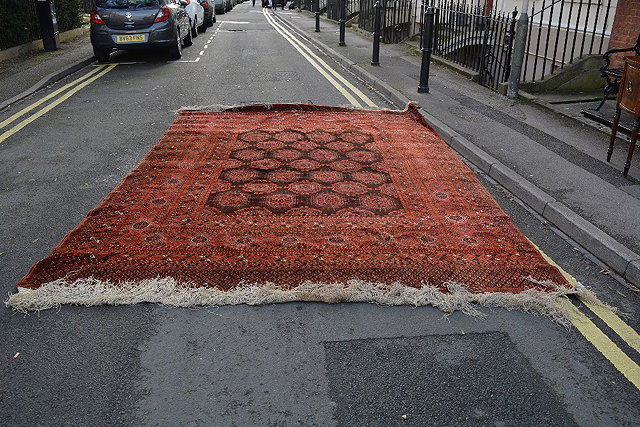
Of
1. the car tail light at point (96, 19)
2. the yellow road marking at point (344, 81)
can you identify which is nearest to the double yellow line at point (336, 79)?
the yellow road marking at point (344, 81)

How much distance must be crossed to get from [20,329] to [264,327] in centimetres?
145

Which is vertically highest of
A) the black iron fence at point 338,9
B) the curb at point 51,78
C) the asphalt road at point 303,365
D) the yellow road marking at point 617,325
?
the black iron fence at point 338,9

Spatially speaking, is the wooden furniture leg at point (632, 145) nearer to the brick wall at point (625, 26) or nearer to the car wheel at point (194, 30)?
the brick wall at point (625, 26)

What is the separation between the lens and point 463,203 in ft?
17.0

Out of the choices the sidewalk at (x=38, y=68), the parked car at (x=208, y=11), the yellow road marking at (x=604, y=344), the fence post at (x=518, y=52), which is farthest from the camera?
the parked car at (x=208, y=11)

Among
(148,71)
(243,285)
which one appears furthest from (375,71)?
(243,285)

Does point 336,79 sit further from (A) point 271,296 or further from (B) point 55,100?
(A) point 271,296

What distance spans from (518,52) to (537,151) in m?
3.14

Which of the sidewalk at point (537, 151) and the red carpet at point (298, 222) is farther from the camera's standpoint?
the sidewalk at point (537, 151)

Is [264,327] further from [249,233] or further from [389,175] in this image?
[389,175]

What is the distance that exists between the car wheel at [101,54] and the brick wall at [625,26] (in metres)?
10.9

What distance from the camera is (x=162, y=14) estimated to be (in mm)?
13031

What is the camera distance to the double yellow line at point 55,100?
7922 millimetres

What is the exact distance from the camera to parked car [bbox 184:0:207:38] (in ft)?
64.4
